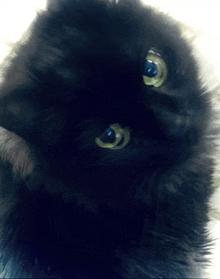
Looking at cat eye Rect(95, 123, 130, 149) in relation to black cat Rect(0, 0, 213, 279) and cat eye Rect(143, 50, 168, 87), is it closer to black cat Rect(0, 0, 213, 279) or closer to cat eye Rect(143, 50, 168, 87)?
black cat Rect(0, 0, 213, 279)

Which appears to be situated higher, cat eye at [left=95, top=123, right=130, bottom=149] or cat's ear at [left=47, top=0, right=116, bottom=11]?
cat's ear at [left=47, top=0, right=116, bottom=11]

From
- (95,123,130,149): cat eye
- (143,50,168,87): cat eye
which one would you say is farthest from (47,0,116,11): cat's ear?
(95,123,130,149): cat eye

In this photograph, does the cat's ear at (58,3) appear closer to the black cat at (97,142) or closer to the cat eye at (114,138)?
the black cat at (97,142)

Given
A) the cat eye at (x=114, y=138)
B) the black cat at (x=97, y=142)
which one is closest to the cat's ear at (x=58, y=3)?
the black cat at (x=97, y=142)

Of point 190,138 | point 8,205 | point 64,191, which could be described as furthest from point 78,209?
point 190,138

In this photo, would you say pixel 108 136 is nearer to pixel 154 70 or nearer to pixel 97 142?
pixel 97 142

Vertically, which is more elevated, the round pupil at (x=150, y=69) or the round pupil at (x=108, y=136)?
the round pupil at (x=150, y=69)

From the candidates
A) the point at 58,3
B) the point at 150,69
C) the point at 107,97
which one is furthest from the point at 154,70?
the point at 58,3
